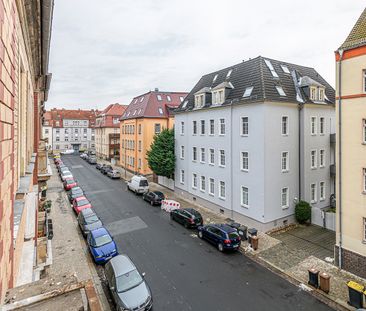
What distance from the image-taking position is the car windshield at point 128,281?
11438mm

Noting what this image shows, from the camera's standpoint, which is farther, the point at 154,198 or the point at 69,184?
the point at 69,184

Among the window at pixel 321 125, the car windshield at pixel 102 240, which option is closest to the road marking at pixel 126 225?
the car windshield at pixel 102 240

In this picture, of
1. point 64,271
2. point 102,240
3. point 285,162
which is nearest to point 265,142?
point 285,162

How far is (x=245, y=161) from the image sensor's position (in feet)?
71.0

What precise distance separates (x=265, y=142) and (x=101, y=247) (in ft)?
44.8

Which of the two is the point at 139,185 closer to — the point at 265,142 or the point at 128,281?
the point at 265,142

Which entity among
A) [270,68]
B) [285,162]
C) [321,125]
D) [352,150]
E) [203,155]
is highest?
[270,68]

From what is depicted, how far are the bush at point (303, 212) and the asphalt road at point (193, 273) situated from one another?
746cm

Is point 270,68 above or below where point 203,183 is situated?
above

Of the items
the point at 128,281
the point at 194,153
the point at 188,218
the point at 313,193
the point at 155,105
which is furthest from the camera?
the point at 155,105

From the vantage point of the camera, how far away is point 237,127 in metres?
22.0

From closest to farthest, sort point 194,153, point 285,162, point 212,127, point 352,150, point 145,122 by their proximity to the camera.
A: 1. point 352,150
2. point 285,162
3. point 212,127
4. point 194,153
5. point 145,122

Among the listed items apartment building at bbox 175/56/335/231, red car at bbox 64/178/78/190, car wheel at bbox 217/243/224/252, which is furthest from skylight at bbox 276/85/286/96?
red car at bbox 64/178/78/190

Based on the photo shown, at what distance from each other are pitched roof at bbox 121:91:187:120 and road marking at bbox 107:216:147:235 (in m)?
21.1
